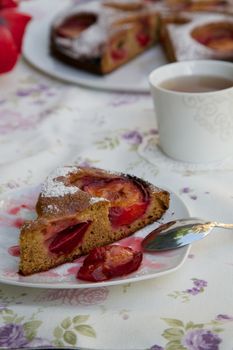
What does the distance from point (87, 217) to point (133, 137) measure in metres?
0.47

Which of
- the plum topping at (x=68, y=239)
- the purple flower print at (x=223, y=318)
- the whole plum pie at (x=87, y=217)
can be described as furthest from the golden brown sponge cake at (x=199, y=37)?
the purple flower print at (x=223, y=318)

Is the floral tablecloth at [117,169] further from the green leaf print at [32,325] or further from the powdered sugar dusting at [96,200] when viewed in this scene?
the powdered sugar dusting at [96,200]

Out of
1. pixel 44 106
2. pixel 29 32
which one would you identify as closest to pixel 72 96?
pixel 44 106

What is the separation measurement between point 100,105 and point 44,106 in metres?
0.14

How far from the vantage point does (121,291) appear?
3.11 feet

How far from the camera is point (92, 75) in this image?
1697mm

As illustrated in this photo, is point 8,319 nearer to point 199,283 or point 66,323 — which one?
point 66,323

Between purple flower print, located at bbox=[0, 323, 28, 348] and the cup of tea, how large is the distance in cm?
55

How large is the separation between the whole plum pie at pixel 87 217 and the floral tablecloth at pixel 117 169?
5cm

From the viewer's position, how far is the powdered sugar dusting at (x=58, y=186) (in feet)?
3.40

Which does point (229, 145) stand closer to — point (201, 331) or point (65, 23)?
point (201, 331)

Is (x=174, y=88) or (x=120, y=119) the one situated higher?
(x=174, y=88)

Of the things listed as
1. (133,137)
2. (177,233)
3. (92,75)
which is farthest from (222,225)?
(92,75)

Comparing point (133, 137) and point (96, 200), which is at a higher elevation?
point (96, 200)
